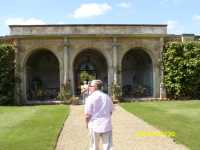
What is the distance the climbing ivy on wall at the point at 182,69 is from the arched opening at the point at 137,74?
5.21 ft

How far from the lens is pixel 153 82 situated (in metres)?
30.2

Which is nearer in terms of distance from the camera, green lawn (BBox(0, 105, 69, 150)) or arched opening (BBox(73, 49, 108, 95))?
green lawn (BBox(0, 105, 69, 150))

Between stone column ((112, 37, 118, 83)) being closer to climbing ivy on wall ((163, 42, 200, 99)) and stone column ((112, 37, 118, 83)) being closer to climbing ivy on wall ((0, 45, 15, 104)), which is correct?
climbing ivy on wall ((163, 42, 200, 99))

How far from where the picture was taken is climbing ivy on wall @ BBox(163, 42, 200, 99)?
29281mm

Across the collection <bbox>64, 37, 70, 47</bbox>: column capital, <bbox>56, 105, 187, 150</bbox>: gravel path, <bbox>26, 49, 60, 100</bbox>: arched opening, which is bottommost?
<bbox>56, 105, 187, 150</bbox>: gravel path

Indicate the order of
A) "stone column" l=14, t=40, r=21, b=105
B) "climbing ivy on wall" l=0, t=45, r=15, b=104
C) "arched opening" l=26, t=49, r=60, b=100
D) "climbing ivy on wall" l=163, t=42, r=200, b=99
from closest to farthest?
"climbing ivy on wall" l=0, t=45, r=15, b=104 → "stone column" l=14, t=40, r=21, b=105 → "climbing ivy on wall" l=163, t=42, r=200, b=99 → "arched opening" l=26, t=49, r=60, b=100

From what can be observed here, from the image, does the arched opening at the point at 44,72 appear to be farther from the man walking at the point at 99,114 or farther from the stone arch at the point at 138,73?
the man walking at the point at 99,114

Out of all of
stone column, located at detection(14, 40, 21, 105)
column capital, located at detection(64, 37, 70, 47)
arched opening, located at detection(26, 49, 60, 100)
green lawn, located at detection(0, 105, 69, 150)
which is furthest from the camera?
arched opening, located at detection(26, 49, 60, 100)

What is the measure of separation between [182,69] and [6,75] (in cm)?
1109

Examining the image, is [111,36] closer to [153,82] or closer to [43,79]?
[153,82]

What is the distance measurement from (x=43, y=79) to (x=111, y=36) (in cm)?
697

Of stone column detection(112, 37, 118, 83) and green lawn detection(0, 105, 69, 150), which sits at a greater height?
stone column detection(112, 37, 118, 83)

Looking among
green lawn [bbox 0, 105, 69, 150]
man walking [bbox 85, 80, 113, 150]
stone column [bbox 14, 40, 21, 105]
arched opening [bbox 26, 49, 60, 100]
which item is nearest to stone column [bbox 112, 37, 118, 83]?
arched opening [bbox 26, 49, 60, 100]

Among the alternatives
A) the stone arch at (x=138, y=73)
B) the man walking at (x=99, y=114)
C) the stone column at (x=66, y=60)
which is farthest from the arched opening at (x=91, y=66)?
the man walking at (x=99, y=114)
